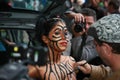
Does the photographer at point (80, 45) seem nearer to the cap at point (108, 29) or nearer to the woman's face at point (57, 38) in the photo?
the woman's face at point (57, 38)

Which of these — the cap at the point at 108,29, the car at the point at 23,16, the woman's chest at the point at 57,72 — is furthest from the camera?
the car at the point at 23,16

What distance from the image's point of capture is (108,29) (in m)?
2.12

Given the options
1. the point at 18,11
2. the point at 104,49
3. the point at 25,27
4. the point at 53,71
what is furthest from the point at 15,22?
the point at 104,49

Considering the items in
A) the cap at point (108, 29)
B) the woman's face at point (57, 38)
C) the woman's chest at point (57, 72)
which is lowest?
the woman's chest at point (57, 72)

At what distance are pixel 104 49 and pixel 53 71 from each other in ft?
1.33

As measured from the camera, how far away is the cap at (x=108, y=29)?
210cm

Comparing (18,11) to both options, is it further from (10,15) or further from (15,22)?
(15,22)

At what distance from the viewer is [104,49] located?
2.17 m

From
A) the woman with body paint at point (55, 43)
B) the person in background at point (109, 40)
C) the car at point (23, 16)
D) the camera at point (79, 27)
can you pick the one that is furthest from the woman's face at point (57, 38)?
the camera at point (79, 27)

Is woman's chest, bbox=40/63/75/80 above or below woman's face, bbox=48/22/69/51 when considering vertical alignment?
below

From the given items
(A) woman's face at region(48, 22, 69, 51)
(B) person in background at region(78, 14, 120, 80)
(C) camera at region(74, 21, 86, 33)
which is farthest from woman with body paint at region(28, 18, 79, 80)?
(C) camera at region(74, 21, 86, 33)

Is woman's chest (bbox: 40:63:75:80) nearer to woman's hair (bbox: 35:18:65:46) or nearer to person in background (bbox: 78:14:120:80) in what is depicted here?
woman's hair (bbox: 35:18:65:46)

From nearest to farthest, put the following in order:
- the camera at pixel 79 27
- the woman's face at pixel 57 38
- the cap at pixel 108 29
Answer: the cap at pixel 108 29, the woman's face at pixel 57 38, the camera at pixel 79 27

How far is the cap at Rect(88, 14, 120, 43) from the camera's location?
210 centimetres
